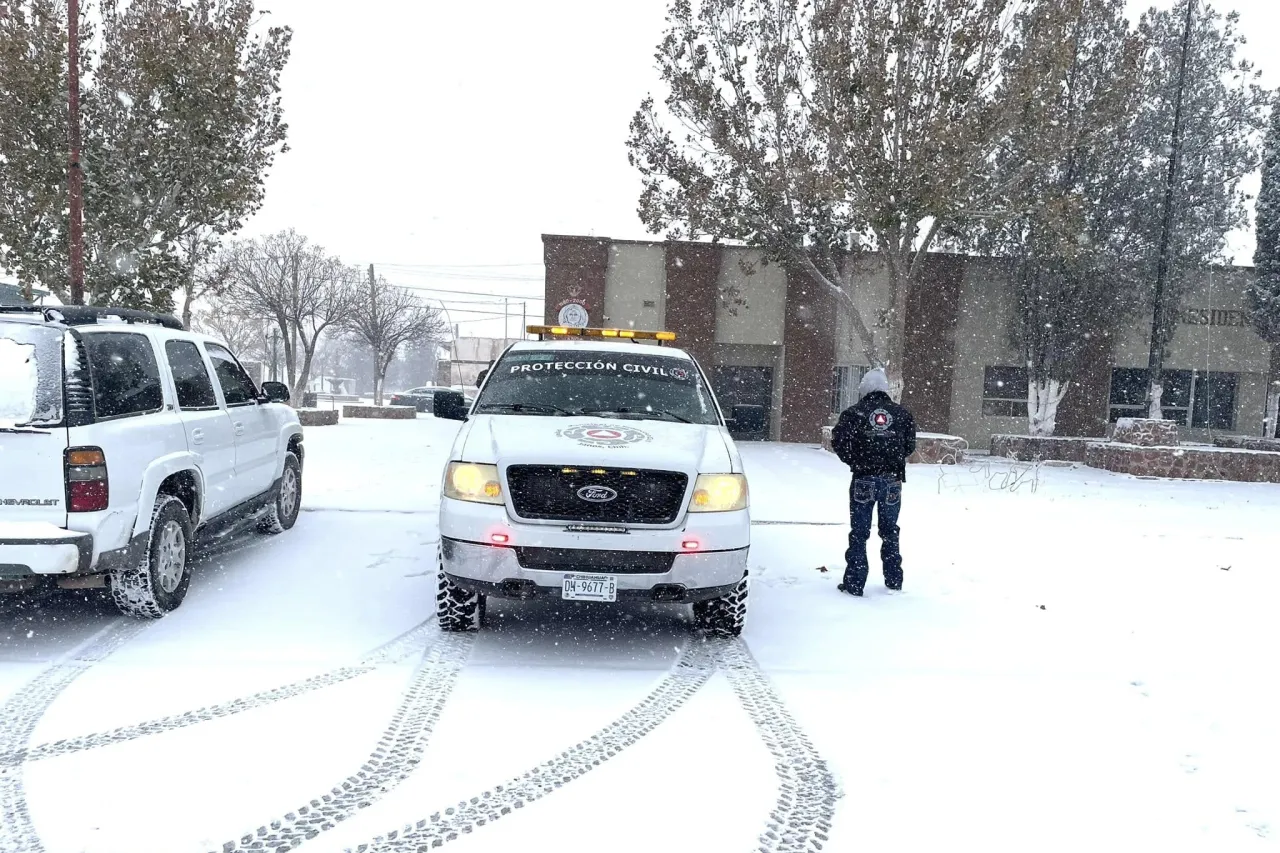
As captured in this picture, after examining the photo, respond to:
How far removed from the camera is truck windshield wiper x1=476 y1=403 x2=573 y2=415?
5469 mm

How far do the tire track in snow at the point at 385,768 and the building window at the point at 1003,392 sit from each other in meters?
22.9

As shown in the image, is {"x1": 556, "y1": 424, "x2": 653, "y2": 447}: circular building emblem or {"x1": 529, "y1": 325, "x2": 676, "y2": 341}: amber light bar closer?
{"x1": 556, "y1": 424, "x2": 653, "y2": 447}: circular building emblem

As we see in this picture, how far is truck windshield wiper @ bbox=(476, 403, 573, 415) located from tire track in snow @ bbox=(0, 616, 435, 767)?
1520 mm

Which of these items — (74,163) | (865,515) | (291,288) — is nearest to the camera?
(865,515)

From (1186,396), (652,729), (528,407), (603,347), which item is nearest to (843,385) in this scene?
(1186,396)

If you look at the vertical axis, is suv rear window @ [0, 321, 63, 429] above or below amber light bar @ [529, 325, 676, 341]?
below

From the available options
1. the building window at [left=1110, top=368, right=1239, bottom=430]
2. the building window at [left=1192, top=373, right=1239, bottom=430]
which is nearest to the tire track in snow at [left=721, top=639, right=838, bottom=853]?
the building window at [left=1110, top=368, right=1239, bottom=430]

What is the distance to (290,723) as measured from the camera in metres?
3.83

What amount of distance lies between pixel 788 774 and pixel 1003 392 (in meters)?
23.6

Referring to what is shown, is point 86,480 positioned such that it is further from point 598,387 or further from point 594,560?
point 598,387

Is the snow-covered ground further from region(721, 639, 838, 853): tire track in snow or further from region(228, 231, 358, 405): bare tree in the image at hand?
region(228, 231, 358, 405): bare tree

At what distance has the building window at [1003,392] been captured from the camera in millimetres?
24625

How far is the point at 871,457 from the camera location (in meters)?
6.36

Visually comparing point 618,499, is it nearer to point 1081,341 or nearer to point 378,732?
point 378,732
